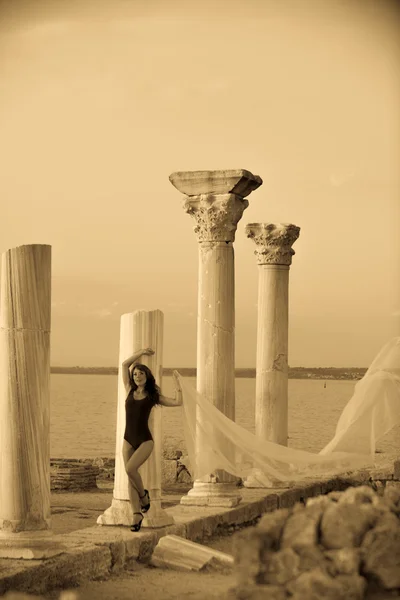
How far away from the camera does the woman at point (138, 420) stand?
13891mm

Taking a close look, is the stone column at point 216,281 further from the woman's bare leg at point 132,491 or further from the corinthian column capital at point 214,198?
the woman's bare leg at point 132,491

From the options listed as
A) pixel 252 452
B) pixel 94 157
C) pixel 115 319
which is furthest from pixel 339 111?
pixel 252 452

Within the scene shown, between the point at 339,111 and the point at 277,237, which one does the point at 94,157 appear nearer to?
the point at 339,111

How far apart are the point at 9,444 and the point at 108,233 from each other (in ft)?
82.1

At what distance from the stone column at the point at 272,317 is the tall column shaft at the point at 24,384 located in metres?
8.08

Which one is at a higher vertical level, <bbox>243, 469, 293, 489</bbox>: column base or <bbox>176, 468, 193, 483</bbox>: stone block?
<bbox>243, 469, 293, 489</bbox>: column base

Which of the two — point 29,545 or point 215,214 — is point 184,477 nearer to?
point 215,214

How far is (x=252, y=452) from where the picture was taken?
15961 mm

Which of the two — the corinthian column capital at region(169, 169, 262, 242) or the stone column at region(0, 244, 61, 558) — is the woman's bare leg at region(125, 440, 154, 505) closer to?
the stone column at region(0, 244, 61, 558)

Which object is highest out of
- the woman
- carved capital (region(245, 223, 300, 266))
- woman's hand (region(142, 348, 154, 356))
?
carved capital (region(245, 223, 300, 266))

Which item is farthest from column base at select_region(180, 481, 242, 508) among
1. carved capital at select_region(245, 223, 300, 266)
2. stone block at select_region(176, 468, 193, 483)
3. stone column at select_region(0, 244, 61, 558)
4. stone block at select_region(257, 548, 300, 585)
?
stone block at select_region(176, 468, 193, 483)

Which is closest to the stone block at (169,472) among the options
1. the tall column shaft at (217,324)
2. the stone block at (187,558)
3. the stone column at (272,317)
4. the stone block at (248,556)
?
the stone column at (272,317)

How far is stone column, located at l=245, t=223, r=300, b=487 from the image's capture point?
1989 centimetres

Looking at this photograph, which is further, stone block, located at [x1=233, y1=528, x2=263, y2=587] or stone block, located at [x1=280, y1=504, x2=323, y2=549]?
stone block, located at [x1=280, y1=504, x2=323, y2=549]
